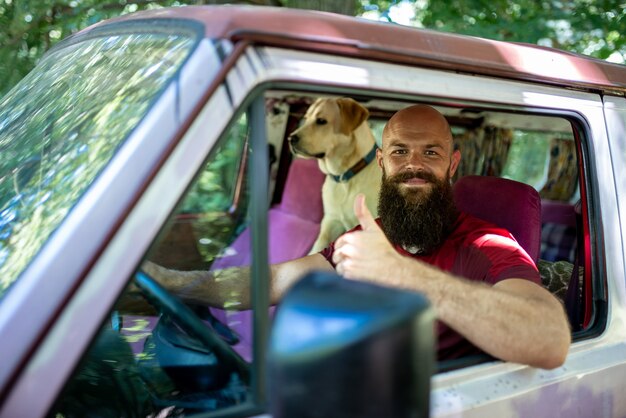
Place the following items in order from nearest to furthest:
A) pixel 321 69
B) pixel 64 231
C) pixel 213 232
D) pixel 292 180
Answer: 1. pixel 64 231
2. pixel 321 69
3. pixel 213 232
4. pixel 292 180

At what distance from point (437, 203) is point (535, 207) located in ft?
1.35

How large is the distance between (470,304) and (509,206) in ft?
3.12

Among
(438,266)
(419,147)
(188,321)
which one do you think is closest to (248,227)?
(188,321)

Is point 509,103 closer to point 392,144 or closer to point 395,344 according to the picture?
point 392,144

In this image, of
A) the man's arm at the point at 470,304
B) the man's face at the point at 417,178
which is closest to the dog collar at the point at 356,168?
the man's face at the point at 417,178

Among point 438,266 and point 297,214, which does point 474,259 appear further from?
point 297,214

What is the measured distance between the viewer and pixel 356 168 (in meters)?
3.96

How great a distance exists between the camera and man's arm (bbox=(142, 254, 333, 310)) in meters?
1.78

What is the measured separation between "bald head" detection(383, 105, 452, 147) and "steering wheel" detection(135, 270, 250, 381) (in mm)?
956

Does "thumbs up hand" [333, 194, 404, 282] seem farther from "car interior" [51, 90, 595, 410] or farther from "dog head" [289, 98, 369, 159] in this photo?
"dog head" [289, 98, 369, 159]

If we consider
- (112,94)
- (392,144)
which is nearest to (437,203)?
(392,144)

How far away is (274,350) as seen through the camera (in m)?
0.80

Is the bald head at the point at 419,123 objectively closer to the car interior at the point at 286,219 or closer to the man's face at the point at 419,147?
the man's face at the point at 419,147

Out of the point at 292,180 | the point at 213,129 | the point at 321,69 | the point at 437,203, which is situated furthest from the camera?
the point at 292,180
